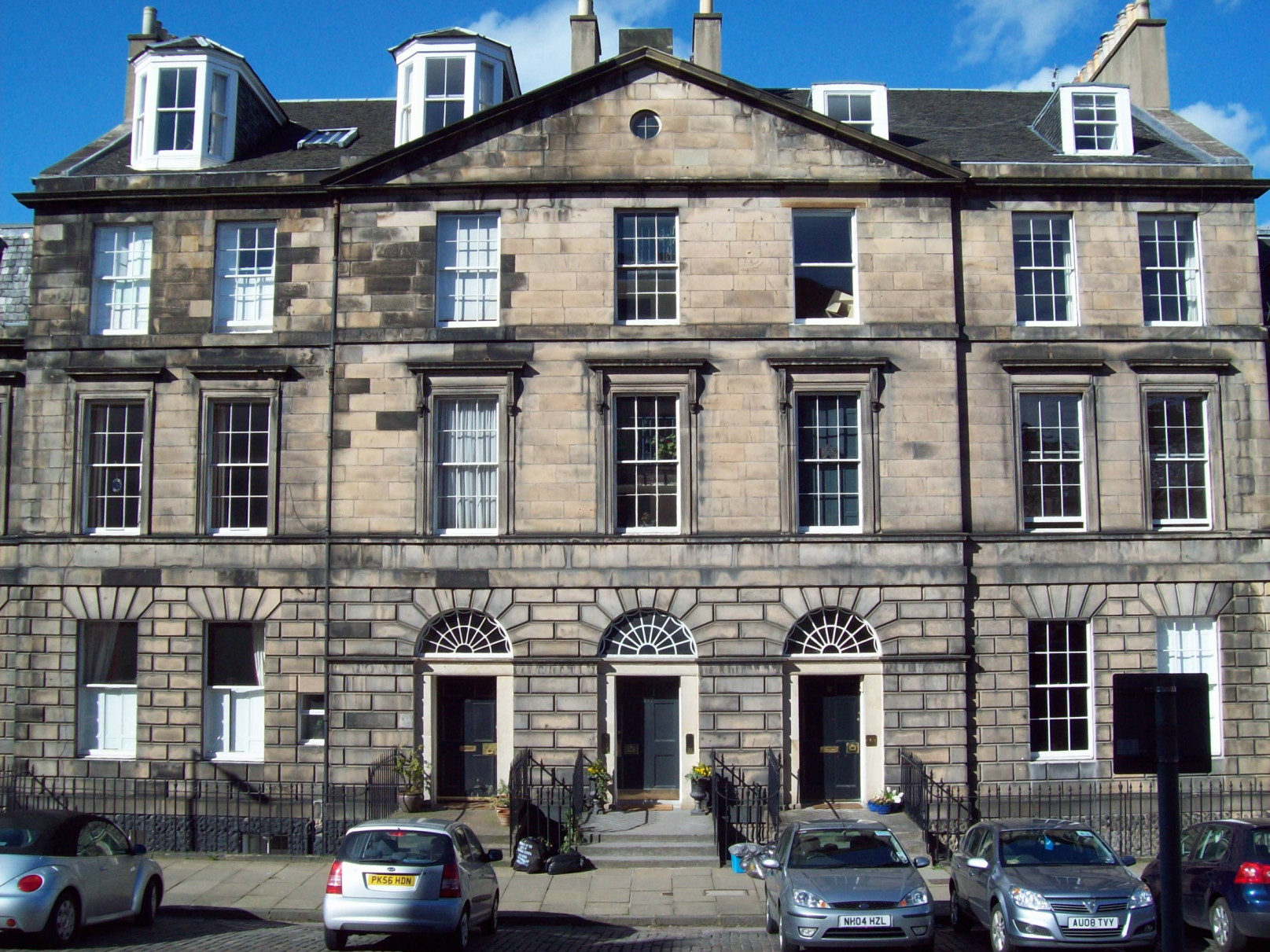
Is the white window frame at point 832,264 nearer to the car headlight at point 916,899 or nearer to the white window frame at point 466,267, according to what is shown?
the white window frame at point 466,267

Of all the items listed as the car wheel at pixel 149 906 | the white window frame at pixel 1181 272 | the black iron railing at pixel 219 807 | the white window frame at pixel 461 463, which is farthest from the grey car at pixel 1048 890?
the white window frame at pixel 1181 272

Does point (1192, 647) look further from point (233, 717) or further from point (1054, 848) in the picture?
point (233, 717)

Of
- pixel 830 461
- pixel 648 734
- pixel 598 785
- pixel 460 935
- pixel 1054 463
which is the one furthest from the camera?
pixel 1054 463

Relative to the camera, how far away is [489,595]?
21.5 meters

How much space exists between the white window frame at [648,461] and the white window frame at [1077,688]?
6968 millimetres

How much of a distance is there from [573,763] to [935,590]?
7.32 m

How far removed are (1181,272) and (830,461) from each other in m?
8.02

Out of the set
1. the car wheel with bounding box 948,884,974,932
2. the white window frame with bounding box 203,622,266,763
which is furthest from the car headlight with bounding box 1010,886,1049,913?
the white window frame with bounding box 203,622,266,763

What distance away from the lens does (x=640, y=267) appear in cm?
2219

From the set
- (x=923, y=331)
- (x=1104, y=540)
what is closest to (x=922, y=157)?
(x=923, y=331)

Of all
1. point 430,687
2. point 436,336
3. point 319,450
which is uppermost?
point 436,336

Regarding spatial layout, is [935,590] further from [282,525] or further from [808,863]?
[282,525]

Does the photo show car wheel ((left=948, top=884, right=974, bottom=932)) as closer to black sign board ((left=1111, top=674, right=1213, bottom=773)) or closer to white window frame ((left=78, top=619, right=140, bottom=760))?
black sign board ((left=1111, top=674, right=1213, bottom=773))

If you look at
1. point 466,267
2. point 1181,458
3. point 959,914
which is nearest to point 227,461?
point 466,267
